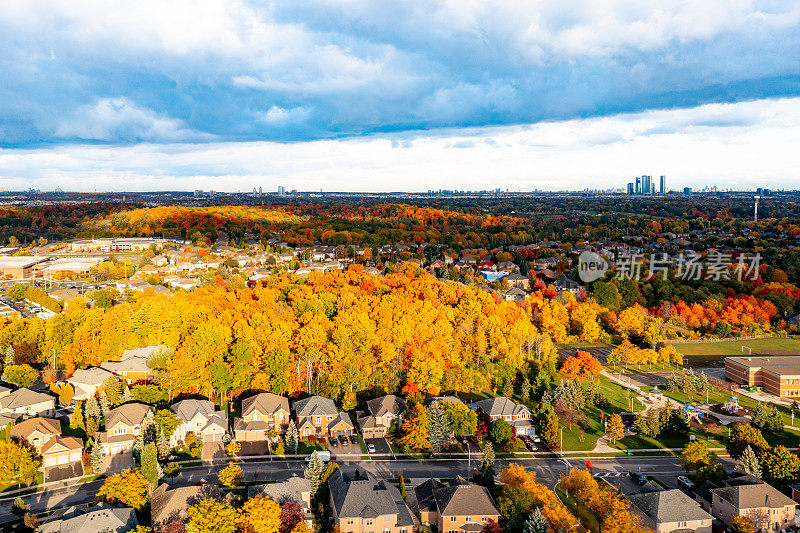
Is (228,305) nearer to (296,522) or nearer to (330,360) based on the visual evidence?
(330,360)

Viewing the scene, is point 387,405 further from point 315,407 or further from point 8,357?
point 8,357

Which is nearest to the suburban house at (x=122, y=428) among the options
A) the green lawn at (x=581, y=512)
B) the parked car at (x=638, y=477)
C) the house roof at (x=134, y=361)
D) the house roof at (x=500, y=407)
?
the house roof at (x=134, y=361)

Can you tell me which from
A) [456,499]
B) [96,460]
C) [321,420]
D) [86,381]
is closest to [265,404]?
[321,420]

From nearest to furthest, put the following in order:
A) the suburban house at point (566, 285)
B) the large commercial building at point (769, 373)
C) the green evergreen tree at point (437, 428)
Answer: the green evergreen tree at point (437, 428) → the large commercial building at point (769, 373) → the suburban house at point (566, 285)

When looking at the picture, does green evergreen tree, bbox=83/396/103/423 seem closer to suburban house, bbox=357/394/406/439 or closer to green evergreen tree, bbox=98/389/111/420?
green evergreen tree, bbox=98/389/111/420

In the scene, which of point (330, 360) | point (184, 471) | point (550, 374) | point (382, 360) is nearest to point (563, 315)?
point (550, 374)

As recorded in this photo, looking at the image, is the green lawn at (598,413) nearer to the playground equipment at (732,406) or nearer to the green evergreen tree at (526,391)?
the green evergreen tree at (526,391)

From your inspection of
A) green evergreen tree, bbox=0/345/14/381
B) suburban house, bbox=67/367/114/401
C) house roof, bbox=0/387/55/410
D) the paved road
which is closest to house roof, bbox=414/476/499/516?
the paved road
